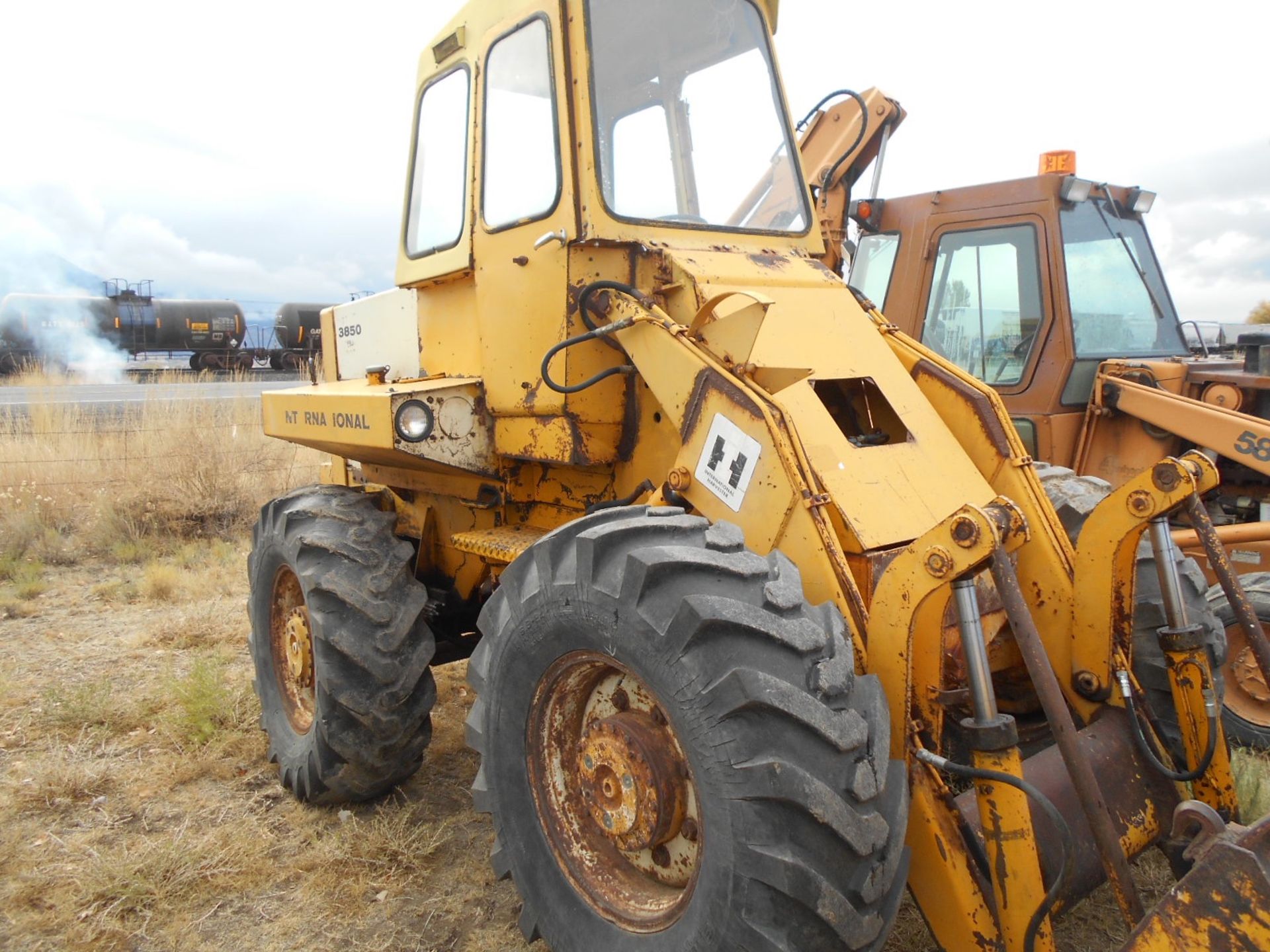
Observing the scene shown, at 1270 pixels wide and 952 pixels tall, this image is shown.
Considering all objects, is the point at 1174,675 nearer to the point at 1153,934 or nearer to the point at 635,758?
the point at 1153,934

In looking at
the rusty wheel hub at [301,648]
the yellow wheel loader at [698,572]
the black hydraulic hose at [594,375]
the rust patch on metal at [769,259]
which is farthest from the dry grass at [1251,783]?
the rusty wheel hub at [301,648]

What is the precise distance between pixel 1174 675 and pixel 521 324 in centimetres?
234

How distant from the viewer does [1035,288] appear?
592 centimetres

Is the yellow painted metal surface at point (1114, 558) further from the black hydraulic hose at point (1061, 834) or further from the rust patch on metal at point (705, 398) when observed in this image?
the rust patch on metal at point (705, 398)

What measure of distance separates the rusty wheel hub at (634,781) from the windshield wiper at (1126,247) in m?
5.33

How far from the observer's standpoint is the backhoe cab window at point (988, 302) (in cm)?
596

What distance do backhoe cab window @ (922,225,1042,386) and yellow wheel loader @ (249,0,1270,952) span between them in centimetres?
279

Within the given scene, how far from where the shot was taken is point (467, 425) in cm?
363

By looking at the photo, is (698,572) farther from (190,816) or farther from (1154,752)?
(190,816)

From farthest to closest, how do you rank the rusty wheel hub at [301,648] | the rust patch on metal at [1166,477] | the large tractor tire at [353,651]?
the rusty wheel hub at [301,648] < the large tractor tire at [353,651] < the rust patch on metal at [1166,477]

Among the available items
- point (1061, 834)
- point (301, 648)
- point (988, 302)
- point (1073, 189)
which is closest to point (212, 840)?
point (301, 648)

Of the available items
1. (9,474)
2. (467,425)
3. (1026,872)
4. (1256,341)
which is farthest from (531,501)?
(9,474)

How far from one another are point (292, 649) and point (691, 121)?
9.32 feet

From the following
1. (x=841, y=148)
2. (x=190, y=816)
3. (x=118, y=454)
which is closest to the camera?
(x=190, y=816)
